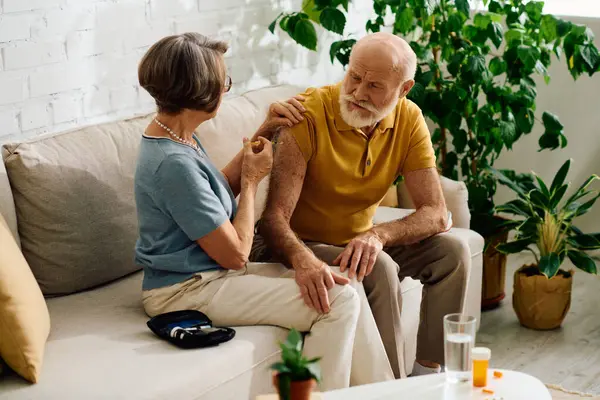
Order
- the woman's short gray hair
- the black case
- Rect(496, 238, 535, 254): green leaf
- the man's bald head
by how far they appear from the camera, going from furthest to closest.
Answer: Rect(496, 238, 535, 254): green leaf, the man's bald head, the woman's short gray hair, the black case

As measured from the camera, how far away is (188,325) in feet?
6.99

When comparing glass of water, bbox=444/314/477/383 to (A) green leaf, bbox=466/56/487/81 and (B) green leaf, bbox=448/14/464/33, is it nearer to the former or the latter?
(A) green leaf, bbox=466/56/487/81

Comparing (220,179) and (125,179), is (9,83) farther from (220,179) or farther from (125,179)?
(220,179)

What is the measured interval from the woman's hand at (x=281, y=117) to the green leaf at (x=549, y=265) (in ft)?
3.81

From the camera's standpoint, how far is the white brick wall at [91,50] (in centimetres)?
257

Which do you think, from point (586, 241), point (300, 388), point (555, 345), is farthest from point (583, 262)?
point (300, 388)

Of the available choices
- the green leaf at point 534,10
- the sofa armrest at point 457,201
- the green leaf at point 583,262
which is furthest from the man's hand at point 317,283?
the green leaf at point 534,10

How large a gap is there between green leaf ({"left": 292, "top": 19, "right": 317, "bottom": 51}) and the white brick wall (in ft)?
0.59

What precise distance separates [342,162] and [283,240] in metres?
0.31

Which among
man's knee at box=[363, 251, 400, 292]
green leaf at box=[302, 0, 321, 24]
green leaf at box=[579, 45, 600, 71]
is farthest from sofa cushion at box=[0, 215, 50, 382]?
green leaf at box=[579, 45, 600, 71]

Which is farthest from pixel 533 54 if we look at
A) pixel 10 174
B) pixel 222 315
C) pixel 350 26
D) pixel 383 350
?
pixel 10 174

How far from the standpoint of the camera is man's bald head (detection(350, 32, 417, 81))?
250 cm

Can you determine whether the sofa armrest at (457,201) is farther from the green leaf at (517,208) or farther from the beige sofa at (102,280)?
the beige sofa at (102,280)

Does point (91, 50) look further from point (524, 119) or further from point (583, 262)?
point (583, 262)
